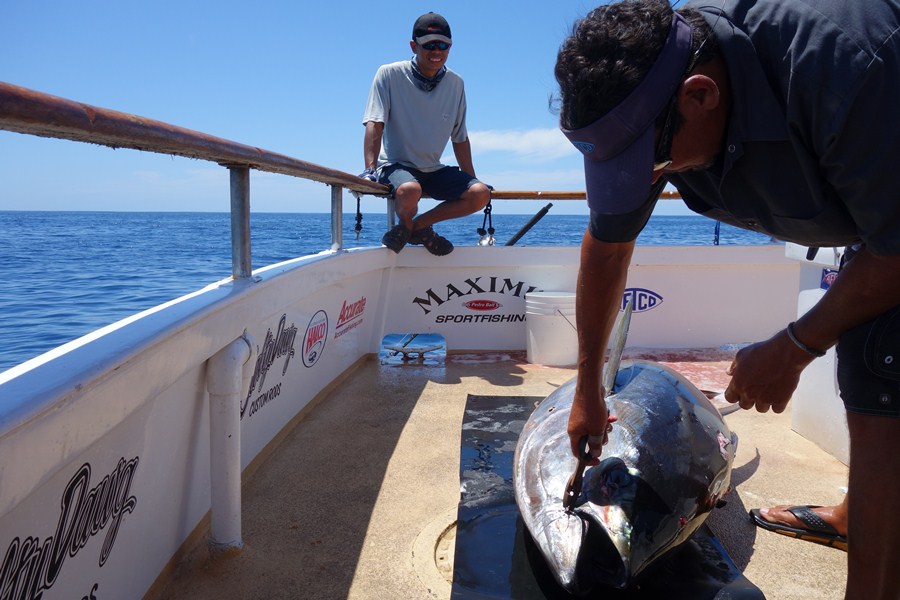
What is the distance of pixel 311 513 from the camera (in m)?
2.43

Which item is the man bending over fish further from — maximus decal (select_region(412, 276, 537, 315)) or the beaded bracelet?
maximus decal (select_region(412, 276, 537, 315))

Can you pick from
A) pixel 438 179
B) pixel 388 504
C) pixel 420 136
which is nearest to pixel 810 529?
pixel 388 504

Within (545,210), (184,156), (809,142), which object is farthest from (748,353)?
(545,210)

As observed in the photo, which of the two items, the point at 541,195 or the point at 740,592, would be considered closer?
the point at 740,592

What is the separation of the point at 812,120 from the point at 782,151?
4.4 inches

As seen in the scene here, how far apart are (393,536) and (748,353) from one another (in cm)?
136

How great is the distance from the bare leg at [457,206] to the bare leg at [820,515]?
118 inches

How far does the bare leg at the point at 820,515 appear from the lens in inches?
91.7

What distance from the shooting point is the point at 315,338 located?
3.56m

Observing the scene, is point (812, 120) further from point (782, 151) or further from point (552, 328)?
point (552, 328)

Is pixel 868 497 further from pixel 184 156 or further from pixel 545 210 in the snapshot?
pixel 545 210

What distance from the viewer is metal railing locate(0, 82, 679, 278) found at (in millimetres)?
979

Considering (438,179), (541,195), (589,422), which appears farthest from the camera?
(541,195)

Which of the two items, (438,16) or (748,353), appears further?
(438,16)
